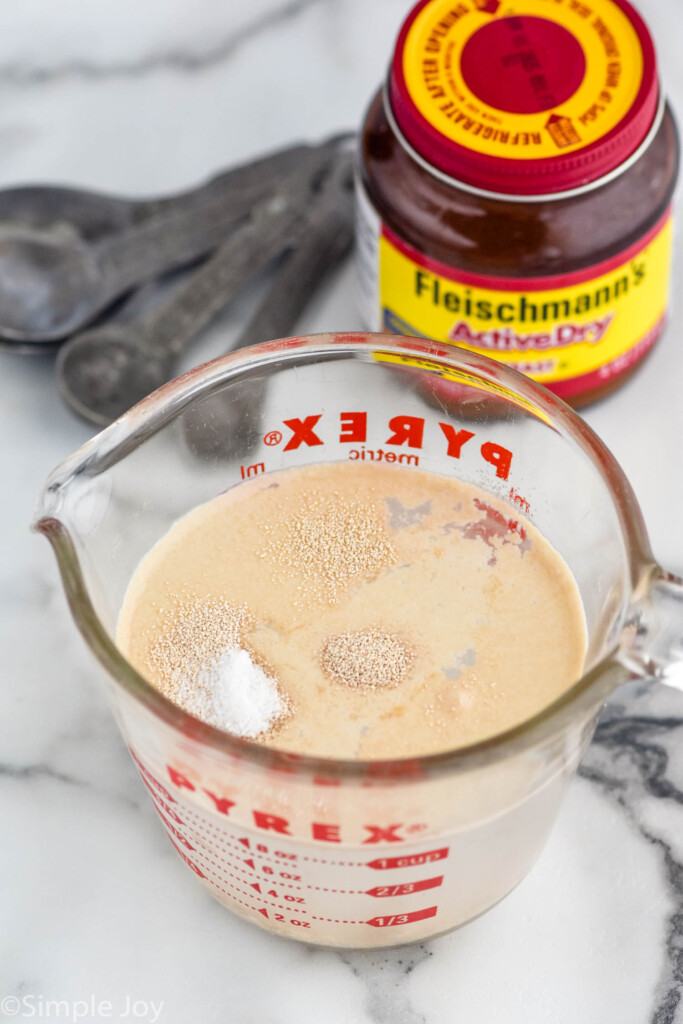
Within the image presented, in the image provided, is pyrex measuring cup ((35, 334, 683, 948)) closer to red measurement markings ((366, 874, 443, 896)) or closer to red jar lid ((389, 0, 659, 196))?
red measurement markings ((366, 874, 443, 896))

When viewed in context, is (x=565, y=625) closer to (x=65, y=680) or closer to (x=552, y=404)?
(x=552, y=404)

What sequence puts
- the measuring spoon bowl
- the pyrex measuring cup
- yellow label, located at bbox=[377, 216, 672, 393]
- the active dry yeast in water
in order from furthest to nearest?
the measuring spoon bowl
yellow label, located at bbox=[377, 216, 672, 393]
the active dry yeast in water
the pyrex measuring cup

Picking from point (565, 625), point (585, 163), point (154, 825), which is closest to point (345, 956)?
point (154, 825)

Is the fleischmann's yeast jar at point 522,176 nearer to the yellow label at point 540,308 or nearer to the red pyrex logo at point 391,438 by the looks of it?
the yellow label at point 540,308

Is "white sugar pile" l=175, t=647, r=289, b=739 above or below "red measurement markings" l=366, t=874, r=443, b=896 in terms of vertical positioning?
above

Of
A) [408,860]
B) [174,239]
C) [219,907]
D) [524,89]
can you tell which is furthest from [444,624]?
[174,239]

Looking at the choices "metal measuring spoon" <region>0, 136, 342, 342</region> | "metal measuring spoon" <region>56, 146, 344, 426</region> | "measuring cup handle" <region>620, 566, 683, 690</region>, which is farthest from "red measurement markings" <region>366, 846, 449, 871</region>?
"metal measuring spoon" <region>0, 136, 342, 342</region>
